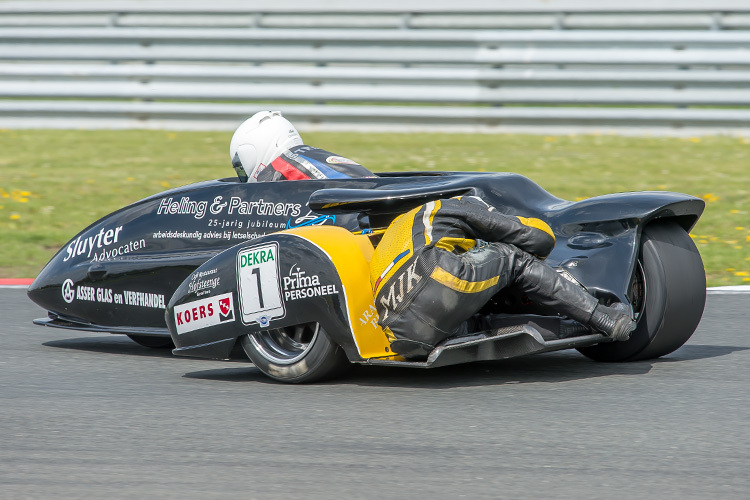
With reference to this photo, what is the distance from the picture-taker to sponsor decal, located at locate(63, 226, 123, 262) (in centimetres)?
567

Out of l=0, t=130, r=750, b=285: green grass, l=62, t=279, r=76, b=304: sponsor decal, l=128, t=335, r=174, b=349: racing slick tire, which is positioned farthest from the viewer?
l=0, t=130, r=750, b=285: green grass

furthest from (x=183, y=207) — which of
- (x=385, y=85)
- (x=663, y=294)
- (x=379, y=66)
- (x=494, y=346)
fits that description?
(x=379, y=66)

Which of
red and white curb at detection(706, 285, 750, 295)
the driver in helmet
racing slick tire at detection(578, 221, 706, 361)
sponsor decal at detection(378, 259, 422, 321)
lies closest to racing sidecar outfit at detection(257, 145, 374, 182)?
the driver in helmet

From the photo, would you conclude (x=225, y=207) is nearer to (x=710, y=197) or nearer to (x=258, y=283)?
(x=258, y=283)

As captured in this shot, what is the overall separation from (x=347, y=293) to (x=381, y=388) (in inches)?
17.1

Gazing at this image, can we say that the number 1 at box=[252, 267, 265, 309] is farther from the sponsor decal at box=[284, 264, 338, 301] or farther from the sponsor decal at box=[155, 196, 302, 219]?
the sponsor decal at box=[155, 196, 302, 219]

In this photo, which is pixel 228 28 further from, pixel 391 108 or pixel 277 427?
pixel 277 427

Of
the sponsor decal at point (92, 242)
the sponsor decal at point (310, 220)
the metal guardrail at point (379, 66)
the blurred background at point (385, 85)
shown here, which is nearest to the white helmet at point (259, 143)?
the sponsor decal at point (310, 220)

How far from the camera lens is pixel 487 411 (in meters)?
4.18

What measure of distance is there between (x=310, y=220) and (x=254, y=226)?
1.00 ft

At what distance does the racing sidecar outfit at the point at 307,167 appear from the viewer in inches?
217

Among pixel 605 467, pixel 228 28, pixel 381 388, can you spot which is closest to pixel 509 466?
pixel 605 467

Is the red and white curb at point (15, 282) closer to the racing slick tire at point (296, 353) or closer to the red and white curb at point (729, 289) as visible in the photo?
the racing slick tire at point (296, 353)

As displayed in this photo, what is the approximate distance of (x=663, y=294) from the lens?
15.8 feet
